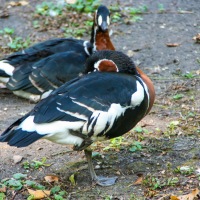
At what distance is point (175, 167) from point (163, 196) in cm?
52

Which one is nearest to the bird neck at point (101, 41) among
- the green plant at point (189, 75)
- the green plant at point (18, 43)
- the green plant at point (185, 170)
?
the green plant at point (189, 75)

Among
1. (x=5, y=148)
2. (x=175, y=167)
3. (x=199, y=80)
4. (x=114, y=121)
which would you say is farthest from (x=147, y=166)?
(x=199, y=80)

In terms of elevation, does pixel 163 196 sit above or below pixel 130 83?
below

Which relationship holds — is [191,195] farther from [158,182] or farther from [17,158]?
[17,158]

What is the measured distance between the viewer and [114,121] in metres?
4.30

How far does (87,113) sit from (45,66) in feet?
7.12

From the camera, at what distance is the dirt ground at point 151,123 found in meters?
4.33

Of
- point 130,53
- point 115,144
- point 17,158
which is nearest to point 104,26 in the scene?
point 130,53

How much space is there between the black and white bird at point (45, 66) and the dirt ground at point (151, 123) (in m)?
0.19

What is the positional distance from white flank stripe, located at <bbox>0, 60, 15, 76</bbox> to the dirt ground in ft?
0.92

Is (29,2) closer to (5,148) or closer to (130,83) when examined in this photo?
(5,148)

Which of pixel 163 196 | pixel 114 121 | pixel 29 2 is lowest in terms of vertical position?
pixel 29 2

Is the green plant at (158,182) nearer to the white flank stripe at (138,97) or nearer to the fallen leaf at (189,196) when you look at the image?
the fallen leaf at (189,196)

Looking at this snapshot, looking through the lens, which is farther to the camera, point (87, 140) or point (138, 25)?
point (138, 25)
